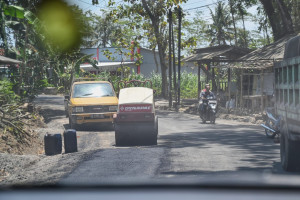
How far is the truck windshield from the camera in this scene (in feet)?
58.4

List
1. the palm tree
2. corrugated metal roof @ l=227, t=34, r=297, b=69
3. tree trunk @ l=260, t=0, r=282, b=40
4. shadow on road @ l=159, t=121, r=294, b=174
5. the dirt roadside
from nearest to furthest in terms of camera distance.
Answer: the dirt roadside < shadow on road @ l=159, t=121, r=294, b=174 < corrugated metal roof @ l=227, t=34, r=297, b=69 < tree trunk @ l=260, t=0, r=282, b=40 < the palm tree

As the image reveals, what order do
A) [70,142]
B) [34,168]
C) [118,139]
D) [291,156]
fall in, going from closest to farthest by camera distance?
[291,156], [34,168], [70,142], [118,139]

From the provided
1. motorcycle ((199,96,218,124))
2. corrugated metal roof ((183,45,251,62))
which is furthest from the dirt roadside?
corrugated metal roof ((183,45,251,62))

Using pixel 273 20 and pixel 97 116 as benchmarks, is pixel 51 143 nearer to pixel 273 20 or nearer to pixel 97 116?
pixel 97 116

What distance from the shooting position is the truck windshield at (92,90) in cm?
1780

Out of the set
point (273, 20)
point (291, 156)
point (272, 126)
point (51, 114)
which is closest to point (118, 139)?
point (272, 126)

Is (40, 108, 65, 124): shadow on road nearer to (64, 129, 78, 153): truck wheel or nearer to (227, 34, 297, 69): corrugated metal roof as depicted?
(64, 129, 78, 153): truck wheel

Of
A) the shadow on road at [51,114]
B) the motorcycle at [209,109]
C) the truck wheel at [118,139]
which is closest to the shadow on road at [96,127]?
the shadow on road at [51,114]

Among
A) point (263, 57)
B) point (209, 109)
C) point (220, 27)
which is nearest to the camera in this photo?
point (209, 109)

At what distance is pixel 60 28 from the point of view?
23.1m

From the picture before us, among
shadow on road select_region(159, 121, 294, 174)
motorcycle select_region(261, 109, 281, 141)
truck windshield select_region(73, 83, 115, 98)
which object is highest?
truck windshield select_region(73, 83, 115, 98)

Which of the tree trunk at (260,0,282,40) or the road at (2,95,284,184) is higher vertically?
the tree trunk at (260,0,282,40)

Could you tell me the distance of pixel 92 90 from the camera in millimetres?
18000

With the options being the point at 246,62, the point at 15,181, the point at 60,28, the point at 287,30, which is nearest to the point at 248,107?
the point at 246,62
